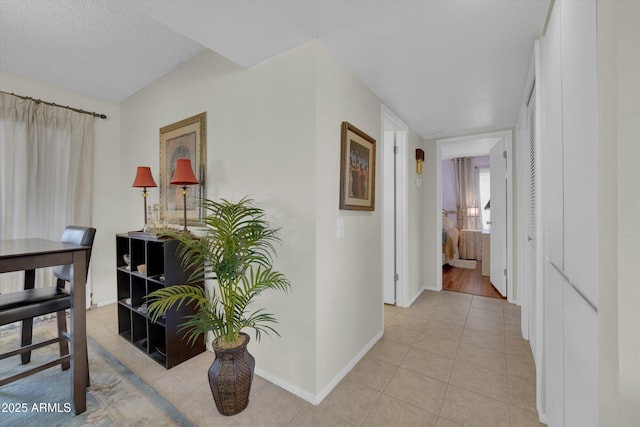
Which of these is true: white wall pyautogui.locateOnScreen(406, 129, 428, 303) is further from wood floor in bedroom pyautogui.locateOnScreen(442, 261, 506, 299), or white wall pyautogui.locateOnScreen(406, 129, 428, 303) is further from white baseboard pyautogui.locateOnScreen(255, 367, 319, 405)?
white baseboard pyautogui.locateOnScreen(255, 367, 319, 405)

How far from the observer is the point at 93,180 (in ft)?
10.3

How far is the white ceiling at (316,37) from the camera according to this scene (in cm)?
137

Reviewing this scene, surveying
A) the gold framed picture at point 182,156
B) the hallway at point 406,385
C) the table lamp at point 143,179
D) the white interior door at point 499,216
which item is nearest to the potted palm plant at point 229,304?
the hallway at point 406,385

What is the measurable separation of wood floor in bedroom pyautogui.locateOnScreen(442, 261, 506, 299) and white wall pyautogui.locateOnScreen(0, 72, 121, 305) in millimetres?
4427

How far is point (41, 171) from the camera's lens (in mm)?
2713

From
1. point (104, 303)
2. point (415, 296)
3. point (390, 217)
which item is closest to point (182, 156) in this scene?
Answer: point (104, 303)

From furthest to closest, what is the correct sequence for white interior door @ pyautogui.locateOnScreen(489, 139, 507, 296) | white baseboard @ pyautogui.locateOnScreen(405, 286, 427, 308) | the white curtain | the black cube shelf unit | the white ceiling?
the white curtain
white interior door @ pyautogui.locateOnScreen(489, 139, 507, 296)
white baseboard @ pyautogui.locateOnScreen(405, 286, 427, 308)
the black cube shelf unit
the white ceiling

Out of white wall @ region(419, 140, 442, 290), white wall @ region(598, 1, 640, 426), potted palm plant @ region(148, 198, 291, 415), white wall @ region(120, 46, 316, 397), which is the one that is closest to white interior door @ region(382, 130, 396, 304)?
white wall @ region(419, 140, 442, 290)

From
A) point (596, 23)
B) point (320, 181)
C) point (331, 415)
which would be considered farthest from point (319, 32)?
point (331, 415)

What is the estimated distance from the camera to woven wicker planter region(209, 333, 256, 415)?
1.44m

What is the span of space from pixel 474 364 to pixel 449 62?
223 centimetres

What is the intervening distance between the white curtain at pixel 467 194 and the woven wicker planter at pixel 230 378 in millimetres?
6132

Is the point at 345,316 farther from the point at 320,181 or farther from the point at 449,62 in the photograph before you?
the point at 449,62

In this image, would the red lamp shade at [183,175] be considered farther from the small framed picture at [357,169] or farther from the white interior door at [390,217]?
the white interior door at [390,217]
